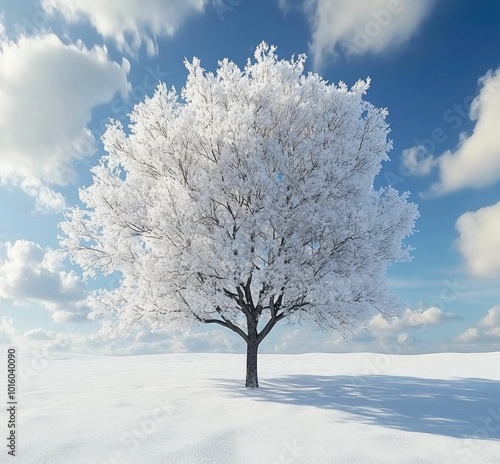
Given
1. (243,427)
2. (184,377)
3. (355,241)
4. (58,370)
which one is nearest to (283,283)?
(355,241)

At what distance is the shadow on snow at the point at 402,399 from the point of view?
1016cm

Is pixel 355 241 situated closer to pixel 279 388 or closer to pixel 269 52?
pixel 279 388

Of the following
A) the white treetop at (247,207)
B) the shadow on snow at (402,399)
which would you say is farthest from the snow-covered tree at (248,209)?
the shadow on snow at (402,399)

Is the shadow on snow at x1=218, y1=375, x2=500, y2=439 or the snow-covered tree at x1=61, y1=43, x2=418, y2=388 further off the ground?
the snow-covered tree at x1=61, y1=43, x2=418, y2=388

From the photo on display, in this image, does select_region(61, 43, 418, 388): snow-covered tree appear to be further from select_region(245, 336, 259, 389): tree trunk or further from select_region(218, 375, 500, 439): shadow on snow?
select_region(218, 375, 500, 439): shadow on snow

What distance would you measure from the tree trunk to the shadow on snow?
434mm

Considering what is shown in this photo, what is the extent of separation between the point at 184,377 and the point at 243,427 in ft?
29.7

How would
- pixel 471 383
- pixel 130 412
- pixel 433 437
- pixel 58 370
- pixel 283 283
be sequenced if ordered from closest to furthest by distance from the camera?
pixel 433 437, pixel 130 412, pixel 283 283, pixel 471 383, pixel 58 370

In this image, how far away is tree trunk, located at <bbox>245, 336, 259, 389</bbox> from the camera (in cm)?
1477

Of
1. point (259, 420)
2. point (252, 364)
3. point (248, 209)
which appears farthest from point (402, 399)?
point (248, 209)

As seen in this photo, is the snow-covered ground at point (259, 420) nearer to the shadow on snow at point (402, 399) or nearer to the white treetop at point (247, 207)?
the shadow on snow at point (402, 399)

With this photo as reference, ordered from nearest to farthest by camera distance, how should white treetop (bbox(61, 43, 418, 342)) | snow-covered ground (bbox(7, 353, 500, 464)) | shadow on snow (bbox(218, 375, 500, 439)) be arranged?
1. snow-covered ground (bbox(7, 353, 500, 464))
2. shadow on snow (bbox(218, 375, 500, 439))
3. white treetop (bbox(61, 43, 418, 342))

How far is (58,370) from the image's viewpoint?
21.5m

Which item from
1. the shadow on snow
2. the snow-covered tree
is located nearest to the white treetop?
the snow-covered tree
